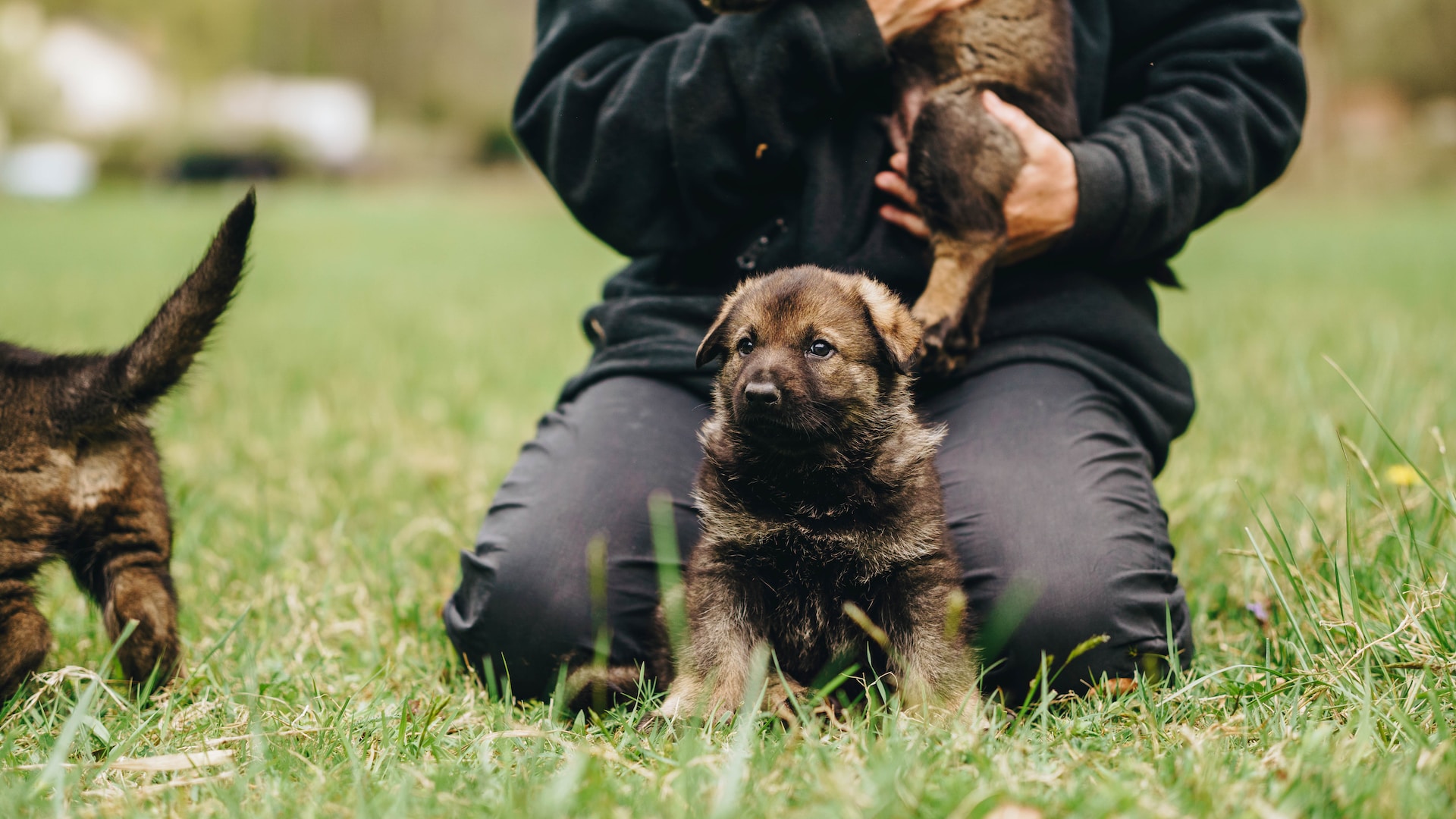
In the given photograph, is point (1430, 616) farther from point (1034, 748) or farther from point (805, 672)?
point (805, 672)

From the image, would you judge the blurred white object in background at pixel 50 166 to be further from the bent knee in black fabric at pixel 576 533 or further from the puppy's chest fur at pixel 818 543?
the puppy's chest fur at pixel 818 543

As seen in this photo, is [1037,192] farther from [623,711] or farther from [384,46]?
[384,46]

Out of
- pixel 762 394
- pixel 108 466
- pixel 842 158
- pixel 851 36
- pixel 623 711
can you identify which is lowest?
pixel 623 711

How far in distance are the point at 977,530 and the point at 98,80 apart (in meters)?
43.5

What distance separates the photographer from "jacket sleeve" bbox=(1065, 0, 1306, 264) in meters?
2.55

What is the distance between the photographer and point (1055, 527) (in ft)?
7.86

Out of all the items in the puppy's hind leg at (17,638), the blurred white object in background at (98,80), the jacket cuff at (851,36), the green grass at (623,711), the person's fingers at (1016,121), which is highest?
the jacket cuff at (851,36)

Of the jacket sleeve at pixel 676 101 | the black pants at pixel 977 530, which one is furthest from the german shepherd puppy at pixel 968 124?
the black pants at pixel 977 530

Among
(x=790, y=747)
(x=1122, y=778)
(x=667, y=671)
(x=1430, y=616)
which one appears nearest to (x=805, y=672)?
(x=667, y=671)

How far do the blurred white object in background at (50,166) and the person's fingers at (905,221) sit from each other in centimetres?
3722

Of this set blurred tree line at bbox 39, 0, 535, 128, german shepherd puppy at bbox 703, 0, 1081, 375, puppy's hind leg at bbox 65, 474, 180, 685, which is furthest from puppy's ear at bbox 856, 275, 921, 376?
blurred tree line at bbox 39, 0, 535, 128

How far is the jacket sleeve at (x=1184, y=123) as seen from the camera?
2551 millimetres

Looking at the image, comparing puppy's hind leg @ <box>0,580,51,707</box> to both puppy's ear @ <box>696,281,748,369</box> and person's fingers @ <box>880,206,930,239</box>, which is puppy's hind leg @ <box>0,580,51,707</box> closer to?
puppy's ear @ <box>696,281,748,369</box>

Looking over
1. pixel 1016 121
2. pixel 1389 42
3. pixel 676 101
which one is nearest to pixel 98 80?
pixel 1389 42
